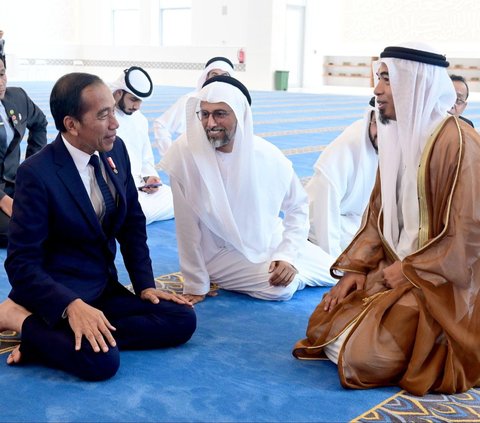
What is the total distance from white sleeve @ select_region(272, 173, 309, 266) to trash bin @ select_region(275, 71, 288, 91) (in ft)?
44.7

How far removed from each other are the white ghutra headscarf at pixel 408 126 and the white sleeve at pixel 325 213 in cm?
108

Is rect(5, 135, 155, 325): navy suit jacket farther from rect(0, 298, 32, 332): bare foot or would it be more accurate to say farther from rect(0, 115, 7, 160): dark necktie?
rect(0, 115, 7, 160): dark necktie

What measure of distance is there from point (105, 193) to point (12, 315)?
0.49 metres

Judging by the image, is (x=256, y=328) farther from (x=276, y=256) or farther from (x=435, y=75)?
(x=435, y=75)

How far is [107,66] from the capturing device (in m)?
18.6

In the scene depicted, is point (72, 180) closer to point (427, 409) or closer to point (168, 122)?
point (427, 409)

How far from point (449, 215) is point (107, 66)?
17.4m

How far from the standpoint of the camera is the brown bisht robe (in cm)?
209

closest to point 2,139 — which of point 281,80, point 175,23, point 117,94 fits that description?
point 117,94

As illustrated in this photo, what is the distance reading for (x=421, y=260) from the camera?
7.02 ft

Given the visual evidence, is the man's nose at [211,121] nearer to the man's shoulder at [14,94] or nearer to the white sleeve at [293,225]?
the white sleeve at [293,225]

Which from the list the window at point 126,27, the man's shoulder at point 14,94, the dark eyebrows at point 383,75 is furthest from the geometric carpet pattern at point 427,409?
the window at point 126,27

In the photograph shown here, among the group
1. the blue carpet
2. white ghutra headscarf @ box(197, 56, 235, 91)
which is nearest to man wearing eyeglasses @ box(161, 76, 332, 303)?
the blue carpet

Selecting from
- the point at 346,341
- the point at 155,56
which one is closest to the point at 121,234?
the point at 346,341
